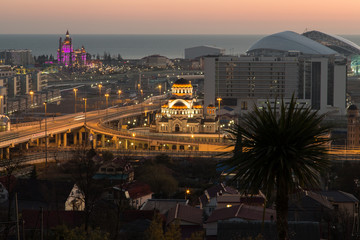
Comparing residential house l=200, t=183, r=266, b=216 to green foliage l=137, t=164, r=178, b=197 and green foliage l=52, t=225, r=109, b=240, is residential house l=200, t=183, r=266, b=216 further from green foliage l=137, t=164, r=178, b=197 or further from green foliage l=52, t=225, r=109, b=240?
green foliage l=52, t=225, r=109, b=240

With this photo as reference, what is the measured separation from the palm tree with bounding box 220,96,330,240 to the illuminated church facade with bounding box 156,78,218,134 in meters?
41.6

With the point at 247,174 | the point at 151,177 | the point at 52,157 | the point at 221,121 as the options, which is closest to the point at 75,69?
the point at 221,121

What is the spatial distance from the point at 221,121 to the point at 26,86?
83.6ft

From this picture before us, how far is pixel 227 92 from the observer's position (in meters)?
63.4

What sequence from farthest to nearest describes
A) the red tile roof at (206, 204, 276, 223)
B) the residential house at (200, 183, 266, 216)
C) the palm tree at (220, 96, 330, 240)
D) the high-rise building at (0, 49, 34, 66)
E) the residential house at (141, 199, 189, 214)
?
1. the high-rise building at (0, 49, 34, 66)
2. the residential house at (141, 199, 189, 214)
3. the residential house at (200, 183, 266, 216)
4. the red tile roof at (206, 204, 276, 223)
5. the palm tree at (220, 96, 330, 240)

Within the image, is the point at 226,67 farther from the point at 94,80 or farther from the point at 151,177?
the point at 94,80

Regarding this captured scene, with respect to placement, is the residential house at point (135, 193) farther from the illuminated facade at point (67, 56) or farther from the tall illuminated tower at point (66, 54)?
the tall illuminated tower at point (66, 54)

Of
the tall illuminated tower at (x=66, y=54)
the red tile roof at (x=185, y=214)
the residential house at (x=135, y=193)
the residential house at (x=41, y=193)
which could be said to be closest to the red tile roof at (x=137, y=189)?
the residential house at (x=135, y=193)

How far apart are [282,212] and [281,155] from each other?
678 millimetres

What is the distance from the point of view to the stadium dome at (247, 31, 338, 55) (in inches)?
3103

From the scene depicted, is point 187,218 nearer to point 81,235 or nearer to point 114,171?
point 81,235

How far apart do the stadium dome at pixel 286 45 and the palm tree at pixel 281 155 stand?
69.3 m

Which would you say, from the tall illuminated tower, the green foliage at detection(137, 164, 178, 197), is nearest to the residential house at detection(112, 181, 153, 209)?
the green foliage at detection(137, 164, 178, 197)

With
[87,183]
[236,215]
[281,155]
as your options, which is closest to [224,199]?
[236,215]
